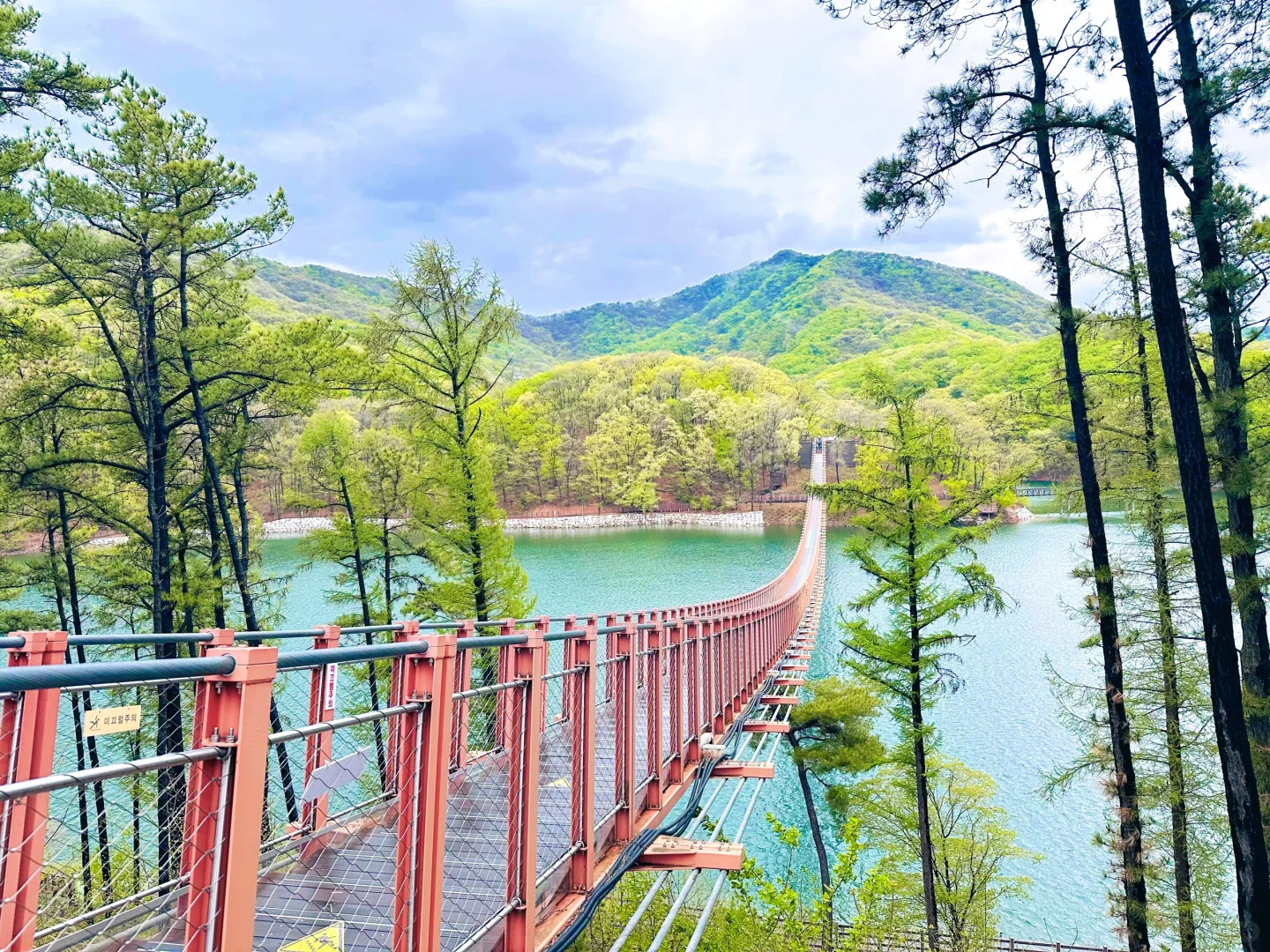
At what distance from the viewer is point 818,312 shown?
506 ft

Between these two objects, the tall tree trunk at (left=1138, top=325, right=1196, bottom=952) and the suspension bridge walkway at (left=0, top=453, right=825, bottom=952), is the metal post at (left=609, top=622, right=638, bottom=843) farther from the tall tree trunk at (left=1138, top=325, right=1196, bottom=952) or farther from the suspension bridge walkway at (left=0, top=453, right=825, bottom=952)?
the tall tree trunk at (left=1138, top=325, right=1196, bottom=952)

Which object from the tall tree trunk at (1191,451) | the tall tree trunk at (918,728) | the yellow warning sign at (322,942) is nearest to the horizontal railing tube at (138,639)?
the yellow warning sign at (322,942)

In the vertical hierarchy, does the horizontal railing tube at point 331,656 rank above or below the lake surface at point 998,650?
above

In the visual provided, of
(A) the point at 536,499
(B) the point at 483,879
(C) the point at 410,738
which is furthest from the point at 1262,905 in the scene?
(A) the point at 536,499

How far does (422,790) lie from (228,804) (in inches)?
26.9

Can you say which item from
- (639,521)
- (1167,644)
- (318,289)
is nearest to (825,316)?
(318,289)

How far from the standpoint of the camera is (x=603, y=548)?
3934 centimetres

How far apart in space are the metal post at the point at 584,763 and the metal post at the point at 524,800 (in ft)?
1.75

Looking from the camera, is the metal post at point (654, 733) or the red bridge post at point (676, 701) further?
the red bridge post at point (676, 701)

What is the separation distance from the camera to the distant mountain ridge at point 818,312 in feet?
424

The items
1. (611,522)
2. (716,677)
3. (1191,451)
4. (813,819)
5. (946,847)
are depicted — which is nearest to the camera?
(1191,451)

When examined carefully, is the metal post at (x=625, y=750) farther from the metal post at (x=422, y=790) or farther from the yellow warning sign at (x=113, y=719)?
the yellow warning sign at (x=113, y=719)

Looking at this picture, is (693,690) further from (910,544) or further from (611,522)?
(611,522)

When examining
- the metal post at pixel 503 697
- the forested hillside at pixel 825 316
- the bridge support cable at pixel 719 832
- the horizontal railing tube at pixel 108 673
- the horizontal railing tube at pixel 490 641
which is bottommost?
the bridge support cable at pixel 719 832
